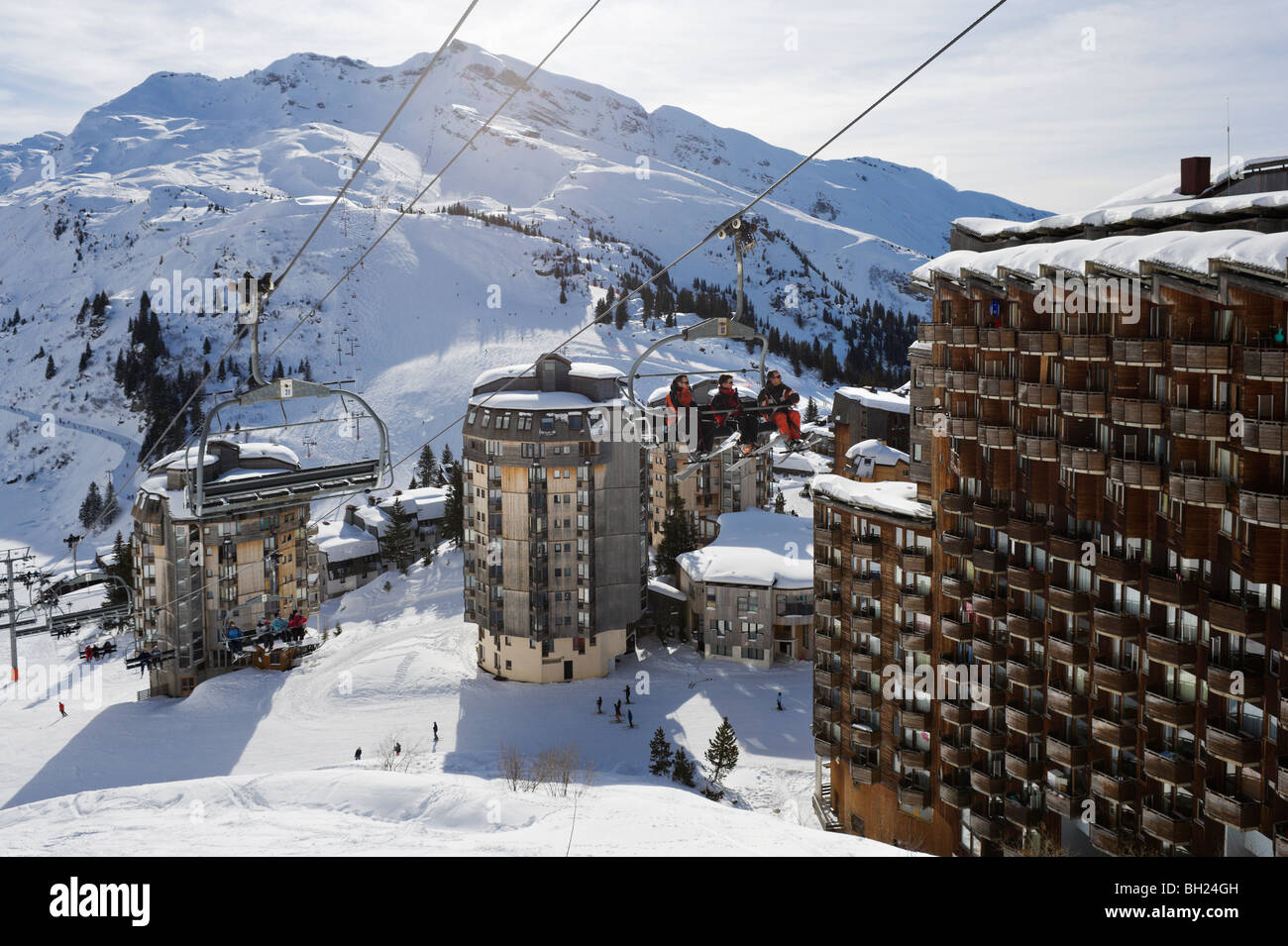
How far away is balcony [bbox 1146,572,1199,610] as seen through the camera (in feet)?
80.5

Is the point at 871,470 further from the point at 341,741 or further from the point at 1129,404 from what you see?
the point at 341,741

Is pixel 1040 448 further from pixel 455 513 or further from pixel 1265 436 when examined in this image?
pixel 455 513

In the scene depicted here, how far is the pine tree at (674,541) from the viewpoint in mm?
Result: 72312

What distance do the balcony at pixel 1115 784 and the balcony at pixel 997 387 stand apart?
11187mm

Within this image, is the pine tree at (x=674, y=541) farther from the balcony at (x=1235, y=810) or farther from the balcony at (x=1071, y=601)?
the balcony at (x=1235, y=810)

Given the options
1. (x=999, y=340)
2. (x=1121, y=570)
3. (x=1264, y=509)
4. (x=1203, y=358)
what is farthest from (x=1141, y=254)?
(x=1121, y=570)

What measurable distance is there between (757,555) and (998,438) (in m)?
32.6

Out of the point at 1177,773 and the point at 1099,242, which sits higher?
the point at 1099,242

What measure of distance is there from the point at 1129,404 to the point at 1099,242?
452cm

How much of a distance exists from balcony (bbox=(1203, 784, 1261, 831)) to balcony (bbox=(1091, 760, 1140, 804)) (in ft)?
9.89

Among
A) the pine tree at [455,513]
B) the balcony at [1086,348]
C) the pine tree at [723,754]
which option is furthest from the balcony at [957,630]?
the pine tree at [455,513]

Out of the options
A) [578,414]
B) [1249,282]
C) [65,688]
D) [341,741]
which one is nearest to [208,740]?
[341,741]

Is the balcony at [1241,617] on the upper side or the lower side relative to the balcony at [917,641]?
upper
